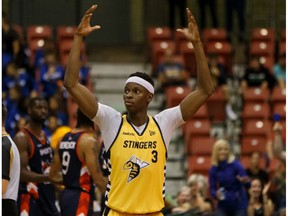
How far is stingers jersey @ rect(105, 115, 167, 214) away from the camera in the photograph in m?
7.42

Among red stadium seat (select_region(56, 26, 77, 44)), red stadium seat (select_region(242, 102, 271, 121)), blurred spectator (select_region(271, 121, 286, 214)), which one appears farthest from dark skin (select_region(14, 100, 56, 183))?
red stadium seat (select_region(56, 26, 77, 44))

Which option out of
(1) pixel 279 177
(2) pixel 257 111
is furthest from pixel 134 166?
(2) pixel 257 111

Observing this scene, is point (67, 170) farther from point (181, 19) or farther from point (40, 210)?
point (181, 19)

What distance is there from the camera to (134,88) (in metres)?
7.48

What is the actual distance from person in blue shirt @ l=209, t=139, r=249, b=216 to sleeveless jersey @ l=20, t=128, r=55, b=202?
2888 mm

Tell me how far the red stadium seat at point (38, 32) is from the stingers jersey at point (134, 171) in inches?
440

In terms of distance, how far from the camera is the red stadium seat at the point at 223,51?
1833 cm

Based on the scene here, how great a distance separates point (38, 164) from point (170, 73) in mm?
7452

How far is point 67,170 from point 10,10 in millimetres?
10829

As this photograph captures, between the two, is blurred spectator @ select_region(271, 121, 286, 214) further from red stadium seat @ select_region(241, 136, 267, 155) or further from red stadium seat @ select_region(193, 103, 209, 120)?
red stadium seat @ select_region(193, 103, 209, 120)

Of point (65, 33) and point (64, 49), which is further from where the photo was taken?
point (65, 33)

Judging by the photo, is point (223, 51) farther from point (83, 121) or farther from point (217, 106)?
point (83, 121)

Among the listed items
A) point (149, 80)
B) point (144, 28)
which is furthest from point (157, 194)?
point (144, 28)

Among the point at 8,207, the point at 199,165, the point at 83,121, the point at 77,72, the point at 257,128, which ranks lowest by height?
the point at 199,165
